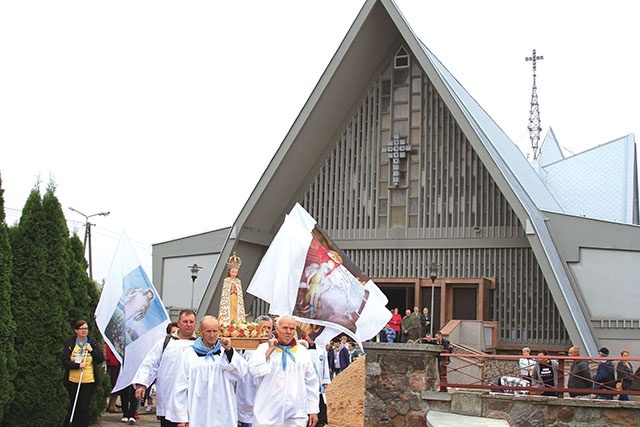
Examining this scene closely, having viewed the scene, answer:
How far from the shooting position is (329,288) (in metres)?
10.4

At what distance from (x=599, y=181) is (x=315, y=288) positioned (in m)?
32.1

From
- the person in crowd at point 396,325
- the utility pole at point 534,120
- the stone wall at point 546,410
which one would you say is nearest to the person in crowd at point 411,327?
the person in crowd at point 396,325

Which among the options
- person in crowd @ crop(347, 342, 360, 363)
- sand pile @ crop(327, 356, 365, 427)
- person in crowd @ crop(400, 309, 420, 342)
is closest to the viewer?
sand pile @ crop(327, 356, 365, 427)

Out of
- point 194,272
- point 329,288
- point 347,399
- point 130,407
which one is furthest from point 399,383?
point 194,272

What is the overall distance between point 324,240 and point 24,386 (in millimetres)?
4169

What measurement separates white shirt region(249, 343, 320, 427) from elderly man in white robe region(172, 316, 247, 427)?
0.78ft

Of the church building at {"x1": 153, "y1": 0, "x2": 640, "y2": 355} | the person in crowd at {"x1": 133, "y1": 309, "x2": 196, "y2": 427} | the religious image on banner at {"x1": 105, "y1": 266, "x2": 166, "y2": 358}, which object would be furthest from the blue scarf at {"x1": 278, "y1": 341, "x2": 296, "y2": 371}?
the church building at {"x1": 153, "y1": 0, "x2": 640, "y2": 355}

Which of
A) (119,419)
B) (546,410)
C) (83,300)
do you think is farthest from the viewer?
(119,419)

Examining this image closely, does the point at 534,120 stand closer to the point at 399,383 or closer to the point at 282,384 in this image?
the point at 399,383

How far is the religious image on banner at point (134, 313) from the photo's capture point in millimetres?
10570

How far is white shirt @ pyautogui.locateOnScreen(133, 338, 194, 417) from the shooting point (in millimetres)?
8281

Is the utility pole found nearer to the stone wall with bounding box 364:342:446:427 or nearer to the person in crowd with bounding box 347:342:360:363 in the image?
the person in crowd with bounding box 347:342:360:363

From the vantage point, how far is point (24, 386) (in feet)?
35.4

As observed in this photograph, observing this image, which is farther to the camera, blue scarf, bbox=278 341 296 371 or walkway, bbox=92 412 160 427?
walkway, bbox=92 412 160 427
